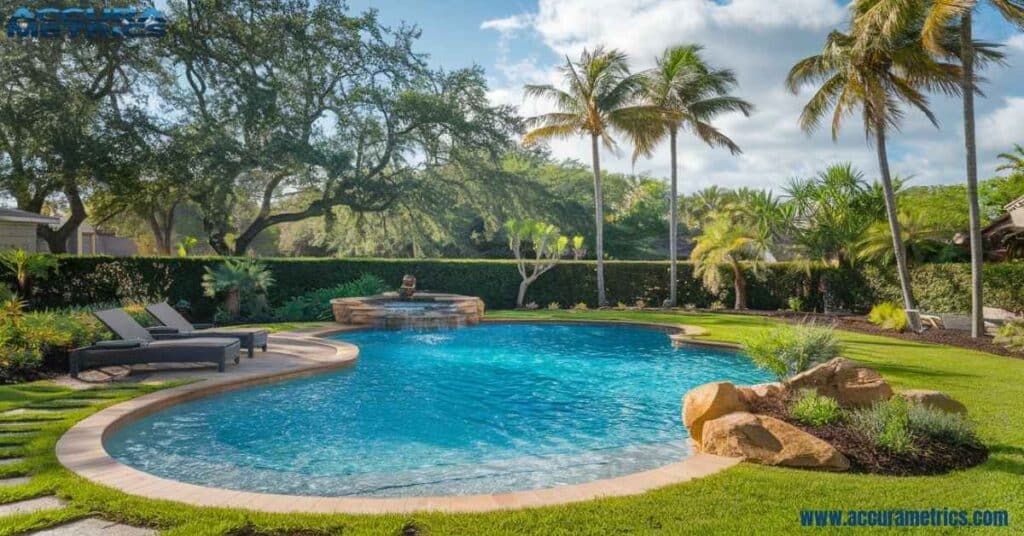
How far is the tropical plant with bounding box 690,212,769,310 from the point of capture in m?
22.1

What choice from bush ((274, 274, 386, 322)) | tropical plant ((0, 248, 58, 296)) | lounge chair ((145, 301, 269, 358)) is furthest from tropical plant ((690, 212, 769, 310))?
tropical plant ((0, 248, 58, 296))

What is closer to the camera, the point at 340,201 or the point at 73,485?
the point at 73,485

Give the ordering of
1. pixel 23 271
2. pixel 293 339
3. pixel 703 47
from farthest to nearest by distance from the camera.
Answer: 1. pixel 703 47
2. pixel 23 271
3. pixel 293 339

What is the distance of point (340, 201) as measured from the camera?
2373cm

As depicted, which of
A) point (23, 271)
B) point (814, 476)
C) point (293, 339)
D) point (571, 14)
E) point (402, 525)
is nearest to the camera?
point (402, 525)

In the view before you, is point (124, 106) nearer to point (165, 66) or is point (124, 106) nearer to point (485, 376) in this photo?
point (165, 66)

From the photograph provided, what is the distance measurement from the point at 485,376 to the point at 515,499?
20.2 ft

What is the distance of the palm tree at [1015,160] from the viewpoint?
33969 millimetres

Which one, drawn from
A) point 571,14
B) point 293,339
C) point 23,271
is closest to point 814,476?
point 571,14

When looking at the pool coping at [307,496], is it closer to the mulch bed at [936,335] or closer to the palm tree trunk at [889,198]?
the mulch bed at [936,335]

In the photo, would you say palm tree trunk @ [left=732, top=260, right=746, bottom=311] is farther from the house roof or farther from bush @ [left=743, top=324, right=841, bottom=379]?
the house roof

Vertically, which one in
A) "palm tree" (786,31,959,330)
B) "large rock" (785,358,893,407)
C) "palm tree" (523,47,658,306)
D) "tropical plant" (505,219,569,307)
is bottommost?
"large rock" (785,358,893,407)

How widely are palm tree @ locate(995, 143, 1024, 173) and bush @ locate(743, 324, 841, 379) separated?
36.4 meters

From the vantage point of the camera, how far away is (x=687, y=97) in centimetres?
2288
